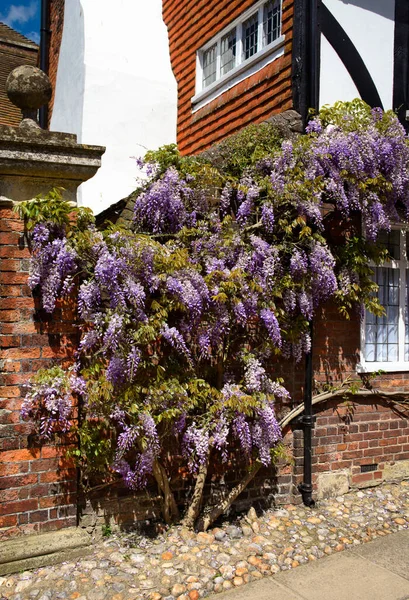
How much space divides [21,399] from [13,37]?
653 inches

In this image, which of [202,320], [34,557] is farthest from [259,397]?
[34,557]

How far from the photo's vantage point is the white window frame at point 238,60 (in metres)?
6.52

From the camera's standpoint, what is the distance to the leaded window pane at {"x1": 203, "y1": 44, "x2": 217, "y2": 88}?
324 inches

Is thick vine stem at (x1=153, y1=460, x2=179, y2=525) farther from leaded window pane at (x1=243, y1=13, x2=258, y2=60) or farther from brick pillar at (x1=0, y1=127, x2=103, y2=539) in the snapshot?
leaded window pane at (x1=243, y1=13, x2=258, y2=60)

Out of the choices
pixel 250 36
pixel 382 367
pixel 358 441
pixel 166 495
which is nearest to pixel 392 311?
pixel 382 367

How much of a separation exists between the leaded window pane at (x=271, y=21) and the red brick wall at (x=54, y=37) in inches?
192

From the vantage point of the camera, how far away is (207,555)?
3.98 meters

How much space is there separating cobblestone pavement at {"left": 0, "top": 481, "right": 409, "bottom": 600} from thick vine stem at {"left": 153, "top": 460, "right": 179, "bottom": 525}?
11cm

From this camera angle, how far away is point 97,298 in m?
3.86

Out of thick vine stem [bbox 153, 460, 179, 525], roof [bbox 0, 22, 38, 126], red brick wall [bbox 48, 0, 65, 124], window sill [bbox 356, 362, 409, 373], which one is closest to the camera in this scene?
thick vine stem [bbox 153, 460, 179, 525]

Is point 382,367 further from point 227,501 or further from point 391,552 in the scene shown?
point 227,501

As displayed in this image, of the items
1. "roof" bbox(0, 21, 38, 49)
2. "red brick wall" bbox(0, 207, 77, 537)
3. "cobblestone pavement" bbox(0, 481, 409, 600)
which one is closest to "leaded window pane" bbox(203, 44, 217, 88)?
"red brick wall" bbox(0, 207, 77, 537)

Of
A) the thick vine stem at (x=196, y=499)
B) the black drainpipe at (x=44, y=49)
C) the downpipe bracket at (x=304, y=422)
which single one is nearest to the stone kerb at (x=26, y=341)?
the thick vine stem at (x=196, y=499)

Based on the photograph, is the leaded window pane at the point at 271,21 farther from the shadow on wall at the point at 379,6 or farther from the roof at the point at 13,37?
the roof at the point at 13,37
